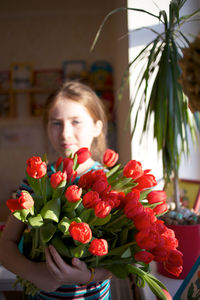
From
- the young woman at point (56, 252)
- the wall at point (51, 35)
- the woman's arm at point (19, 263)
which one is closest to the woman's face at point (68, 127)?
the young woman at point (56, 252)

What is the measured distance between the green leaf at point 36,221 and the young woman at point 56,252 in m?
0.06

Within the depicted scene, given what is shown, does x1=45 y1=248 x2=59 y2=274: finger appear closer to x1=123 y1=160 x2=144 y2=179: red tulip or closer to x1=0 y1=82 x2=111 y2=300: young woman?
x1=0 y1=82 x2=111 y2=300: young woman

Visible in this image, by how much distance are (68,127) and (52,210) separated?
370 mm

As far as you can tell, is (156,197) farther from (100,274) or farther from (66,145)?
(66,145)

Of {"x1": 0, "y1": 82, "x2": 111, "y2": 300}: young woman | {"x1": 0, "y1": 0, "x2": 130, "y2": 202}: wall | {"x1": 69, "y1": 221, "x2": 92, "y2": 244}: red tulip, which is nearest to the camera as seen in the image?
{"x1": 69, "y1": 221, "x2": 92, "y2": 244}: red tulip

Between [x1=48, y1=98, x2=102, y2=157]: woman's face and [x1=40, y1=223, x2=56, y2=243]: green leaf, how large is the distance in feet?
1.06

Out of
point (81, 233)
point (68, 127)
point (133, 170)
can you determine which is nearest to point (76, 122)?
point (68, 127)

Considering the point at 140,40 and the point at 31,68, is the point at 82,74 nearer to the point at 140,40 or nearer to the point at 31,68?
the point at 31,68

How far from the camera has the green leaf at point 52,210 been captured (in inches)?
18.3

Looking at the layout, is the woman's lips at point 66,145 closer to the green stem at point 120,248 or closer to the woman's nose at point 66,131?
the woman's nose at point 66,131

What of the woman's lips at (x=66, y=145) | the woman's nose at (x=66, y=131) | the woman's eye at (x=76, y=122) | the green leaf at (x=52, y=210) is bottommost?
the green leaf at (x=52, y=210)

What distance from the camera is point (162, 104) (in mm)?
853

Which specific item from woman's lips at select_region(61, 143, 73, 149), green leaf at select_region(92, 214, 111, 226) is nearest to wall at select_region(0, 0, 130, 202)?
woman's lips at select_region(61, 143, 73, 149)

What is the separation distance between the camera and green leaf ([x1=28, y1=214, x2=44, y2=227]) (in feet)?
1.50
